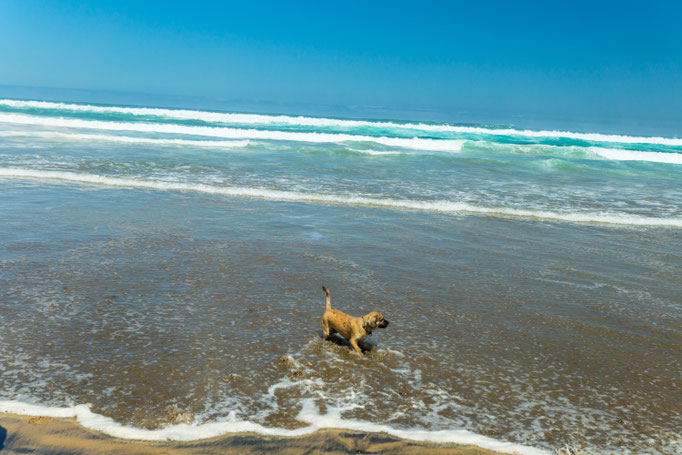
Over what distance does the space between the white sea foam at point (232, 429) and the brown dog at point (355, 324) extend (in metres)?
0.89

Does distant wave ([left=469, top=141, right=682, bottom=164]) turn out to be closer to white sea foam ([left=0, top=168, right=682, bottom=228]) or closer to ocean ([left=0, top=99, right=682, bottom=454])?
ocean ([left=0, top=99, right=682, bottom=454])

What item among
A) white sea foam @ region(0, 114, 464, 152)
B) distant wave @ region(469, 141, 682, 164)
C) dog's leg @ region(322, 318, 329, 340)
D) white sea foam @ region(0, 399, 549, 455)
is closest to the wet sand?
white sea foam @ region(0, 399, 549, 455)

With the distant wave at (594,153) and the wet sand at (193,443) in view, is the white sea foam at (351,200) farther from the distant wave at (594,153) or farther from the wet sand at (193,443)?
the distant wave at (594,153)

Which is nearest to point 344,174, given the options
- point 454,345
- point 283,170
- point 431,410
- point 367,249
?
point 283,170

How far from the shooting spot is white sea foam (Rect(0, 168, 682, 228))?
10.9 metres

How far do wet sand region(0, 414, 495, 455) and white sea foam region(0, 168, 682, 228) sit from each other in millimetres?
8126

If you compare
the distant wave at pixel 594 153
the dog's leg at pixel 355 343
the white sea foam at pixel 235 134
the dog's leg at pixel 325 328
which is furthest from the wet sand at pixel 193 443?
the distant wave at pixel 594 153

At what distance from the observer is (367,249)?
7703mm

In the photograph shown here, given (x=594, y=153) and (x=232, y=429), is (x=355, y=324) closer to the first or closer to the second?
(x=232, y=429)

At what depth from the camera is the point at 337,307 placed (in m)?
5.38

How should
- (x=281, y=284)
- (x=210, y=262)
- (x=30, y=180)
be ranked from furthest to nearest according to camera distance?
1. (x=30, y=180)
2. (x=210, y=262)
3. (x=281, y=284)

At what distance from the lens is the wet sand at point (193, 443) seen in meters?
3.02

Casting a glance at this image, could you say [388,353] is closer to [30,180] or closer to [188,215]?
[188,215]

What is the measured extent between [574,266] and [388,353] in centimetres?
412
